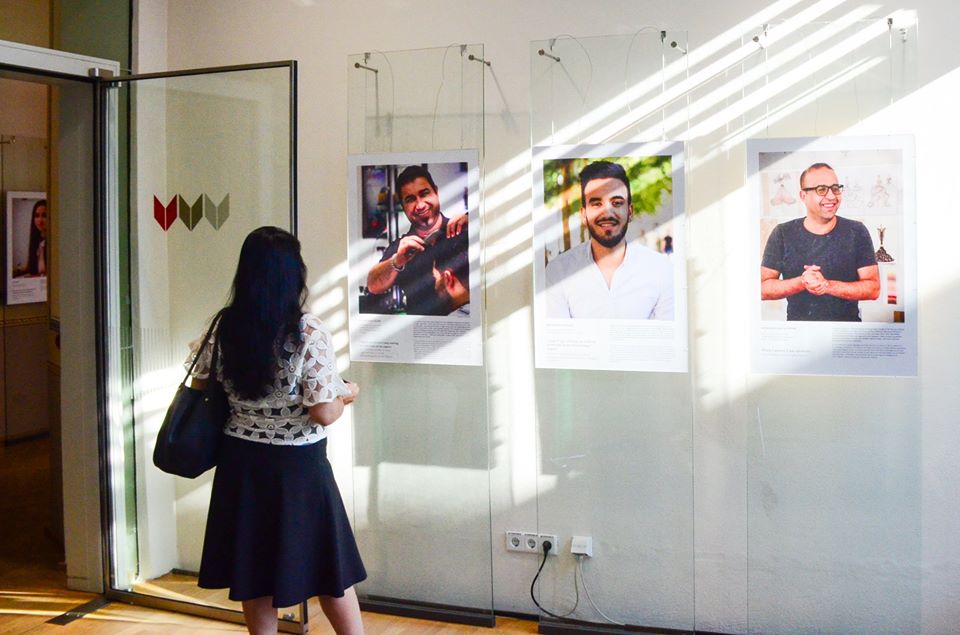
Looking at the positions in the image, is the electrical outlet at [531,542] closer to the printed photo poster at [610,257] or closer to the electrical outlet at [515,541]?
the electrical outlet at [515,541]

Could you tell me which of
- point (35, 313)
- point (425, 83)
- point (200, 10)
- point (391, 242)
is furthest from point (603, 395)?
point (35, 313)

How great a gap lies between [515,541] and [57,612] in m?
1.96

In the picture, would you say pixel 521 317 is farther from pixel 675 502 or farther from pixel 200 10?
pixel 200 10

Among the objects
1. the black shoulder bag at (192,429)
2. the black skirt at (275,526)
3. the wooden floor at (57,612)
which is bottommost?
the wooden floor at (57,612)

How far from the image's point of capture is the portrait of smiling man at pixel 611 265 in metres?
3.48

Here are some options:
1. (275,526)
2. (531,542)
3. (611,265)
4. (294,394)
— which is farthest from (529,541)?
(294,394)

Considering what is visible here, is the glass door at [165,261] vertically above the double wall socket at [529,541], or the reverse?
the glass door at [165,261]

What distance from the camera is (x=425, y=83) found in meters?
3.72

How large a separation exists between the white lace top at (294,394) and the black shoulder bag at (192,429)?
41mm

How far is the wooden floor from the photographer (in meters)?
3.80

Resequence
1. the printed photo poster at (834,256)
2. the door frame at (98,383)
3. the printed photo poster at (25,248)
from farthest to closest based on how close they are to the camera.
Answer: the printed photo poster at (25,248), the door frame at (98,383), the printed photo poster at (834,256)

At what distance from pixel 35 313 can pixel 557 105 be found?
548 cm

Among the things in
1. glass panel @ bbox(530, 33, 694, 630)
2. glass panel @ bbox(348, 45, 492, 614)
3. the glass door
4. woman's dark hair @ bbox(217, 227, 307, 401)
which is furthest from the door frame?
woman's dark hair @ bbox(217, 227, 307, 401)

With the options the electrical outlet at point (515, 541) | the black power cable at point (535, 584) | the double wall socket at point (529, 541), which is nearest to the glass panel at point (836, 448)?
the black power cable at point (535, 584)
